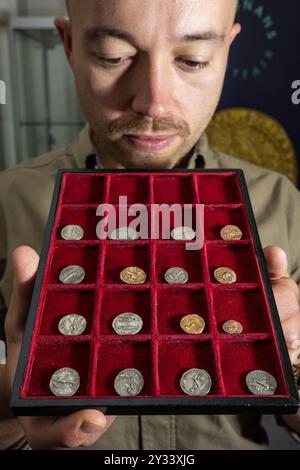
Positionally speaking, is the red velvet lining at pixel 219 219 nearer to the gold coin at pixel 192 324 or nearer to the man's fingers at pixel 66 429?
the gold coin at pixel 192 324

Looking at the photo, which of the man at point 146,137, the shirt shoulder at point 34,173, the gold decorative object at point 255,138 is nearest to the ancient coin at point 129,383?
the man at point 146,137

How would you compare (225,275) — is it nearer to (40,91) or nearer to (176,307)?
(176,307)

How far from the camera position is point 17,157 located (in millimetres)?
2168

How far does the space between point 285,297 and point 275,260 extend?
2.7 inches

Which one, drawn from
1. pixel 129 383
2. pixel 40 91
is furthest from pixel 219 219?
pixel 40 91

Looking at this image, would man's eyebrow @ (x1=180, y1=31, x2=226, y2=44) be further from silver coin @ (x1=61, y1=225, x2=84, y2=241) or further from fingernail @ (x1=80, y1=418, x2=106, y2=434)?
fingernail @ (x1=80, y1=418, x2=106, y2=434)

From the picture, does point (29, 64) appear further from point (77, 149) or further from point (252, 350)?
point (252, 350)

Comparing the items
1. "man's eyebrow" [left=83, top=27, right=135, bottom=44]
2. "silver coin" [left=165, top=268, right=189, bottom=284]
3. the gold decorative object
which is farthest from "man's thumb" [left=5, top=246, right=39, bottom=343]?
the gold decorative object

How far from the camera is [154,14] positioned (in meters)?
0.85

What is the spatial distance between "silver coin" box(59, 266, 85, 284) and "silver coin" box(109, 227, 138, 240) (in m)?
0.10

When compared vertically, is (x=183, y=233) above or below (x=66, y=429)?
above

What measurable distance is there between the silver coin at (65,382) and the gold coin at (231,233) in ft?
1.18

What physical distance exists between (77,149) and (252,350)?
31.3 inches
